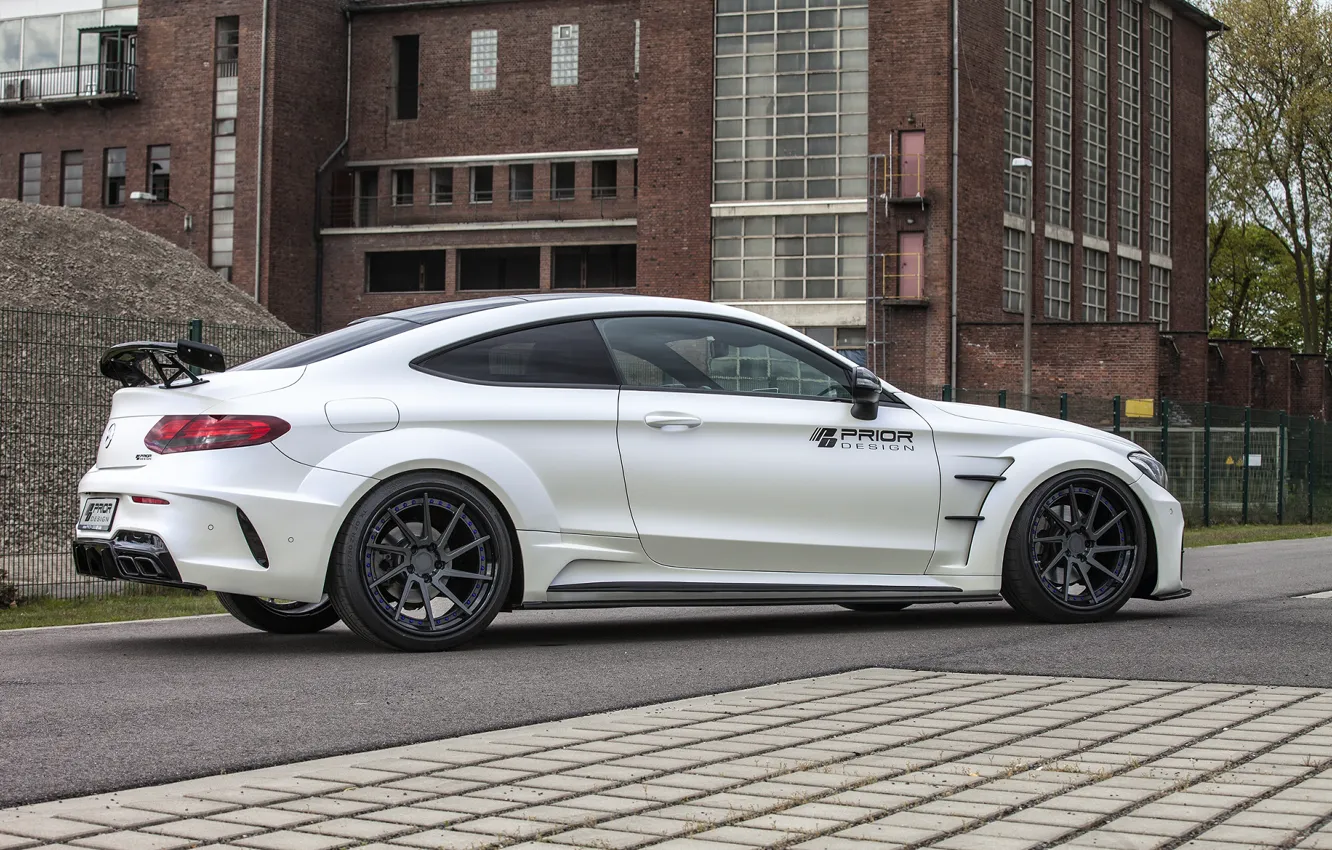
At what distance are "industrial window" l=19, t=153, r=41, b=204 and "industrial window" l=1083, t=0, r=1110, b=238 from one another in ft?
131

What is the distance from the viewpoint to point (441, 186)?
65688 mm

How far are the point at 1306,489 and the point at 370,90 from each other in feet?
141

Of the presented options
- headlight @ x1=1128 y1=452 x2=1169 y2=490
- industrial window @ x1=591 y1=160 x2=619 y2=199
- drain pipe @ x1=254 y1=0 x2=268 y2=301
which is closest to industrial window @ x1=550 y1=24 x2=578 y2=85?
industrial window @ x1=591 y1=160 x2=619 y2=199

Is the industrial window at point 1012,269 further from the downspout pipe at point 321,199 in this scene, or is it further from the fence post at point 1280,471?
the downspout pipe at point 321,199

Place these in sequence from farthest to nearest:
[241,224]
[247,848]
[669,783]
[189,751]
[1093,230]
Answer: [241,224] → [1093,230] → [189,751] → [669,783] → [247,848]

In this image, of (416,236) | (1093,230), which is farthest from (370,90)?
(1093,230)

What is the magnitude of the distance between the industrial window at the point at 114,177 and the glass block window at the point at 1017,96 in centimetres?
3377

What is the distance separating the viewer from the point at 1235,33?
64.6 meters

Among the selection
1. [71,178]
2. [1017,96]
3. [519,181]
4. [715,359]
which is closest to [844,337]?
[1017,96]

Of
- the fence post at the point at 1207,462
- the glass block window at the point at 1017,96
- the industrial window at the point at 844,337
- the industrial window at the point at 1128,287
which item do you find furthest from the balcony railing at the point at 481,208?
the fence post at the point at 1207,462

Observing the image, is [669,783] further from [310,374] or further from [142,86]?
[142,86]

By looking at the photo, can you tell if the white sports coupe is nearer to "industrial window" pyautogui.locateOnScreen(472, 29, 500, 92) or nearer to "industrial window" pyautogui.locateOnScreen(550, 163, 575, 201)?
"industrial window" pyautogui.locateOnScreen(550, 163, 575, 201)

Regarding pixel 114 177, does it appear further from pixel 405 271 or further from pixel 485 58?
pixel 485 58

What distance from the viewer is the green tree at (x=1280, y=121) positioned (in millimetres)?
63000
